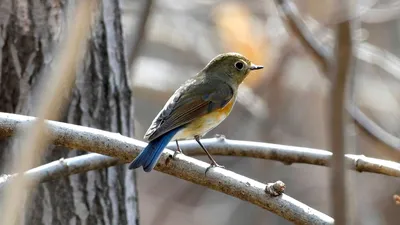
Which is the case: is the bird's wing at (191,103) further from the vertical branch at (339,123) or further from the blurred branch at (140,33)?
the vertical branch at (339,123)

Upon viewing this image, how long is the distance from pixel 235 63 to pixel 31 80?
1054mm

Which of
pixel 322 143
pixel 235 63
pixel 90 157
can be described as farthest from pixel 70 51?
pixel 322 143

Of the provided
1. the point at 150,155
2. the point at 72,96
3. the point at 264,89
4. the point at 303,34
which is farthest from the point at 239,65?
the point at 264,89

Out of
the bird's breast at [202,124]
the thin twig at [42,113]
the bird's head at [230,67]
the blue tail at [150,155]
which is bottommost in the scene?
the thin twig at [42,113]

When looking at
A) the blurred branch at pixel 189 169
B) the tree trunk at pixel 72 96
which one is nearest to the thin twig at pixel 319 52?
the tree trunk at pixel 72 96

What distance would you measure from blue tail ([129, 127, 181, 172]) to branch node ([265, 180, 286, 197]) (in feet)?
1.42

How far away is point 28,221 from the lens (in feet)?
9.80

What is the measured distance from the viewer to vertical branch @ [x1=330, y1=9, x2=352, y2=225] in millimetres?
1130

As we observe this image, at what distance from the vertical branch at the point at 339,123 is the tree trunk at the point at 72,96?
2033 mm

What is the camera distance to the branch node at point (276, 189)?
2098 millimetres

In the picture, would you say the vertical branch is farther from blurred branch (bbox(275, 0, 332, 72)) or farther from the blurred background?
the blurred background

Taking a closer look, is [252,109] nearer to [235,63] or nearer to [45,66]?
[235,63]

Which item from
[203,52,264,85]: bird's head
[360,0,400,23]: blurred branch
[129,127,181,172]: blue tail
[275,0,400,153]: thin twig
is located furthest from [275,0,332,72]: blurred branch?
[360,0,400,23]: blurred branch

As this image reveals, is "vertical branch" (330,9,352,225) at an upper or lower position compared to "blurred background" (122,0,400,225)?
lower
